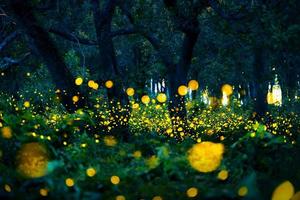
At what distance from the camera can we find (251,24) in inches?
598

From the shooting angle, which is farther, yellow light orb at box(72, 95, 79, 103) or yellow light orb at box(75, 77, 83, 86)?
yellow light orb at box(75, 77, 83, 86)

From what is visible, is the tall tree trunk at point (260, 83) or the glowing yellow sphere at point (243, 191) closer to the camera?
the glowing yellow sphere at point (243, 191)

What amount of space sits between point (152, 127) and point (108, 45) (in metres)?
5.02

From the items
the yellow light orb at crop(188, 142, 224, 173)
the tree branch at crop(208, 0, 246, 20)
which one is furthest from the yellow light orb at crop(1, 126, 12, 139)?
the tree branch at crop(208, 0, 246, 20)

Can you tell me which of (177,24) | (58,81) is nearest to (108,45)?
(177,24)

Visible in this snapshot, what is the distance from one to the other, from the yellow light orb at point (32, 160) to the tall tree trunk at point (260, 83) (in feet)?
59.7

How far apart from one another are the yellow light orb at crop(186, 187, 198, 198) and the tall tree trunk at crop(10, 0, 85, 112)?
6.73 m

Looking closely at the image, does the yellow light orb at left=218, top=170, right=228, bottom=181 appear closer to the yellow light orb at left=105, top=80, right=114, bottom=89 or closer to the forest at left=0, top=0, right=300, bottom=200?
the forest at left=0, top=0, right=300, bottom=200

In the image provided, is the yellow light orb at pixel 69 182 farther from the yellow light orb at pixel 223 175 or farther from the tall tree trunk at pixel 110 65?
the tall tree trunk at pixel 110 65

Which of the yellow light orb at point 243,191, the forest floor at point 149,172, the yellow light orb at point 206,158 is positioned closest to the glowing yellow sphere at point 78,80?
the forest floor at point 149,172

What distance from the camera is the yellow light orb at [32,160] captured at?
14.9ft

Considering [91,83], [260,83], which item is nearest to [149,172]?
[91,83]

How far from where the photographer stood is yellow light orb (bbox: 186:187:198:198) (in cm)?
398

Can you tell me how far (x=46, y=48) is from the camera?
33.9 feet
